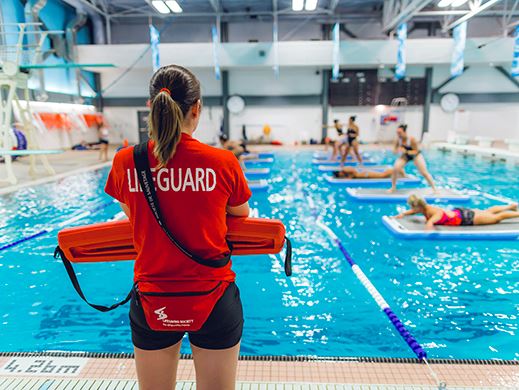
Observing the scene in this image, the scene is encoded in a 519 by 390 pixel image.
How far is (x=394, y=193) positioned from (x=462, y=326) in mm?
5070

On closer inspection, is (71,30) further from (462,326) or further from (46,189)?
(462,326)

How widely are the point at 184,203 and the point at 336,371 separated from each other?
72.2 inches

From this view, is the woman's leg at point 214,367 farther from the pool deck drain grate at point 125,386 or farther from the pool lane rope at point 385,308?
the pool lane rope at point 385,308

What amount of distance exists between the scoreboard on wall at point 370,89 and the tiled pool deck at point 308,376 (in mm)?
20709

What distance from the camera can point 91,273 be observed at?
4.48 metres

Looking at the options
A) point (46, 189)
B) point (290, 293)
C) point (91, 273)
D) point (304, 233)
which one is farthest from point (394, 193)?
point (46, 189)

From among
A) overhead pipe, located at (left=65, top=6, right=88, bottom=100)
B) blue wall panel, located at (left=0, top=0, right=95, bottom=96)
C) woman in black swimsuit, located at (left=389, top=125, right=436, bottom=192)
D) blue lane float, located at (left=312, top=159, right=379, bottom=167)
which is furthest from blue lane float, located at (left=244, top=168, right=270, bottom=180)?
overhead pipe, located at (left=65, top=6, right=88, bottom=100)

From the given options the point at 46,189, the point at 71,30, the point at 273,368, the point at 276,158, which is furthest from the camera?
the point at 71,30

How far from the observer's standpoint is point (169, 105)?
126cm

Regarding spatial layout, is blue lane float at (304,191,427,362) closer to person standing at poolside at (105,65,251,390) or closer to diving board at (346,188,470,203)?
person standing at poolside at (105,65,251,390)

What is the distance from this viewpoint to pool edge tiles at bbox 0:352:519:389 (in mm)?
2340

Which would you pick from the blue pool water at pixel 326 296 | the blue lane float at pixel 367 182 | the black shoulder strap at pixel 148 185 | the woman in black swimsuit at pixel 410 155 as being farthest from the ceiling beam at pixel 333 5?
the black shoulder strap at pixel 148 185

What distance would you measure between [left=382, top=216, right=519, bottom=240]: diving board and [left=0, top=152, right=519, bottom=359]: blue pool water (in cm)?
11

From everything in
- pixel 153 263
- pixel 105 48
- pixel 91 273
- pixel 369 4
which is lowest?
pixel 91 273
